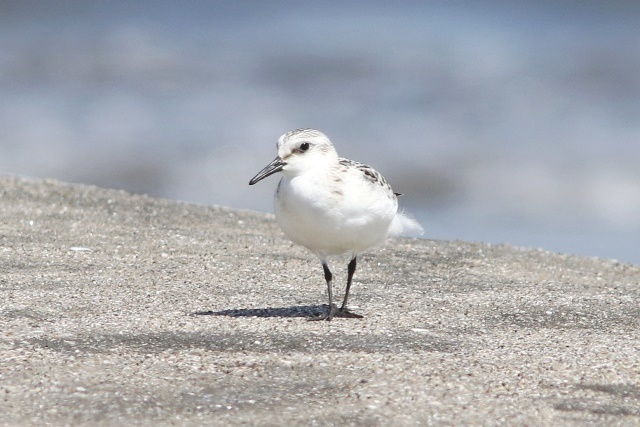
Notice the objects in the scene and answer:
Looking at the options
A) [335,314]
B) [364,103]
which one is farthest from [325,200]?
[364,103]

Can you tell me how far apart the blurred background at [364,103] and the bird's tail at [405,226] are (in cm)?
509

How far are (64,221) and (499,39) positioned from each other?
1391 centimetres

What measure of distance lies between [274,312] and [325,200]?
767 millimetres

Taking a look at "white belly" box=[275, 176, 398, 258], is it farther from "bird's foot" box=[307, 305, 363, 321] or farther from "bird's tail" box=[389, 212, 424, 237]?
"bird's tail" box=[389, 212, 424, 237]

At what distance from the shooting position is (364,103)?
1739cm

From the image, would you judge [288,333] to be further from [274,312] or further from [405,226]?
[405,226]

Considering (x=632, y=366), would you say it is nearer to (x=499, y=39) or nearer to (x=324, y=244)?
(x=324, y=244)

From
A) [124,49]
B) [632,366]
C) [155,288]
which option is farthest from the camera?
[124,49]

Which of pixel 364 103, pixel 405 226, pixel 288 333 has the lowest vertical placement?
pixel 288 333

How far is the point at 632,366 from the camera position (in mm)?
4359

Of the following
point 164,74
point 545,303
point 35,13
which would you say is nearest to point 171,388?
point 545,303

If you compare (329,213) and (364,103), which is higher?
(364,103)

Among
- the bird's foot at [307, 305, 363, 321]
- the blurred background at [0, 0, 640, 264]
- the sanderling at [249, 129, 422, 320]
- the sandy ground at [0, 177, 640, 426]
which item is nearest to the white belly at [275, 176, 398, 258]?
the sanderling at [249, 129, 422, 320]

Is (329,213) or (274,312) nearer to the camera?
(329,213)
